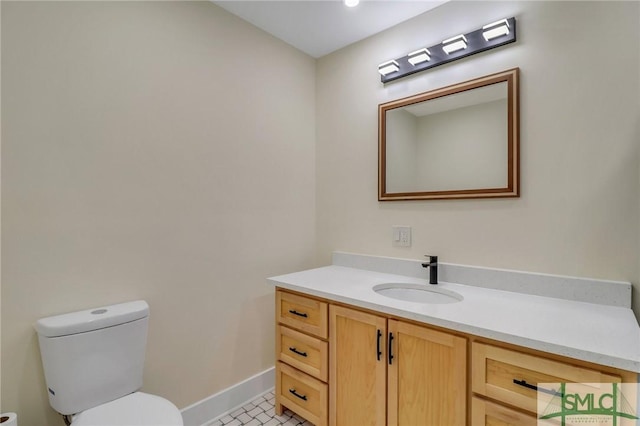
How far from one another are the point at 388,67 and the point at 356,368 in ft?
5.85

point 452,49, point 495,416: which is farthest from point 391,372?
point 452,49

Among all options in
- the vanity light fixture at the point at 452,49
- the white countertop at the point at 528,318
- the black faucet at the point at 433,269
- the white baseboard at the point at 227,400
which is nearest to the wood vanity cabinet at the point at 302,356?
the white countertop at the point at 528,318

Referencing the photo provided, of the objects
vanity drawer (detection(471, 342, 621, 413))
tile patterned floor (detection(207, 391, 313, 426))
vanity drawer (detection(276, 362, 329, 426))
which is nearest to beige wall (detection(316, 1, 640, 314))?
vanity drawer (detection(471, 342, 621, 413))

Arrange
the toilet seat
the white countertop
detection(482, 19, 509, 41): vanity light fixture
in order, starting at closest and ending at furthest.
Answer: the white countertop, the toilet seat, detection(482, 19, 509, 41): vanity light fixture

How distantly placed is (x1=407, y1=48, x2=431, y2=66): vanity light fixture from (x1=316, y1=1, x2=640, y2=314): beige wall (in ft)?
0.26

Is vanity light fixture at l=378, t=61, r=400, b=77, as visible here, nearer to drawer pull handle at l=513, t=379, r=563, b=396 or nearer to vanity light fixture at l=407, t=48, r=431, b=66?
vanity light fixture at l=407, t=48, r=431, b=66

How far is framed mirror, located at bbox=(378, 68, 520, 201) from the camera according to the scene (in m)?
1.54

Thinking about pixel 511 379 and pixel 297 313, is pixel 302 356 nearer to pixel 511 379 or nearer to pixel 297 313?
pixel 297 313

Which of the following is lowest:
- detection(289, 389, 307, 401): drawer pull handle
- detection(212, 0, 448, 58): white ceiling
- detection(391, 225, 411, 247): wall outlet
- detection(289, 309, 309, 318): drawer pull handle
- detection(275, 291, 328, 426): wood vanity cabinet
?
detection(289, 389, 307, 401): drawer pull handle

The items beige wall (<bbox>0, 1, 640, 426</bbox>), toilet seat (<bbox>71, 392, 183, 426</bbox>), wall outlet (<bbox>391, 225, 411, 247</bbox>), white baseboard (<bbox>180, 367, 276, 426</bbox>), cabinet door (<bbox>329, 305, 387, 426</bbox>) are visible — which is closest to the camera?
toilet seat (<bbox>71, 392, 183, 426</bbox>)

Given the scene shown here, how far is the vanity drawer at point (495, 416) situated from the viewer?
3.25 ft

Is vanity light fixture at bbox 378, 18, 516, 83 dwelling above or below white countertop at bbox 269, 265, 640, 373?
above

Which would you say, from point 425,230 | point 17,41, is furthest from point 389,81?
point 17,41

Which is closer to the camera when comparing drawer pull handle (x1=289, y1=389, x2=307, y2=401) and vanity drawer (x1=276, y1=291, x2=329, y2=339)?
vanity drawer (x1=276, y1=291, x2=329, y2=339)
